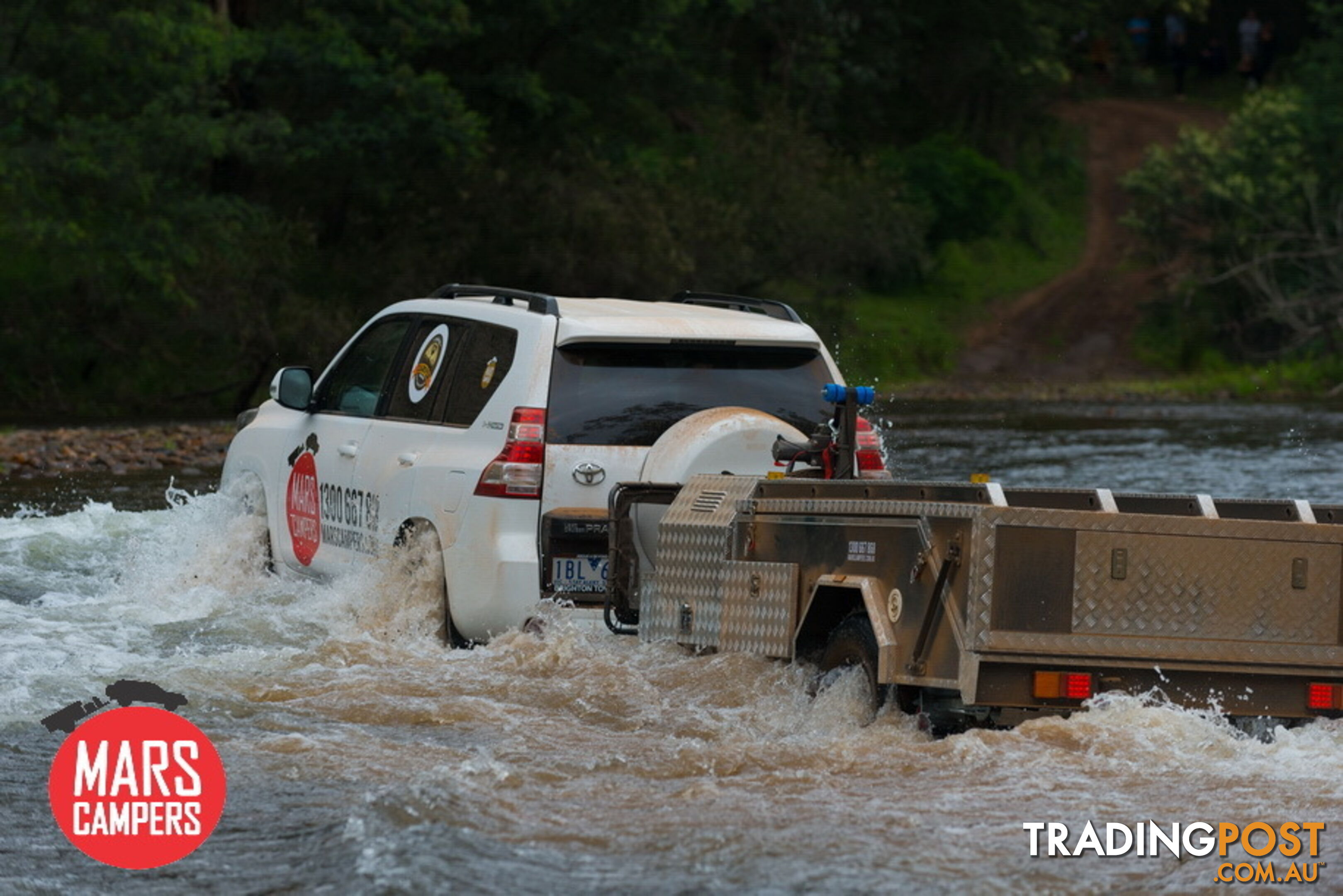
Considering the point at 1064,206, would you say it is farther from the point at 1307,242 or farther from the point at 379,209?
the point at 379,209

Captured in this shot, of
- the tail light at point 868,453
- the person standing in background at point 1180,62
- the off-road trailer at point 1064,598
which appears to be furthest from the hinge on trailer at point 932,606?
the person standing in background at point 1180,62

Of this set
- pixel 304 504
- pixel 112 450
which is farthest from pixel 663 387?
pixel 112 450

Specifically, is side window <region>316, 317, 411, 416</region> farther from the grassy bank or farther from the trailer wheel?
the grassy bank

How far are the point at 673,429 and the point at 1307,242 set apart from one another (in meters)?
37.7

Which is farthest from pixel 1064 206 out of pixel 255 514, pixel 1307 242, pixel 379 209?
pixel 255 514

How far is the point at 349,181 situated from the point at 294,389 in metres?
25.2

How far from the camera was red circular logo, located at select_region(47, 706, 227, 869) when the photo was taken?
600 cm

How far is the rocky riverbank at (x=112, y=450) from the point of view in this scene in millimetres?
20906

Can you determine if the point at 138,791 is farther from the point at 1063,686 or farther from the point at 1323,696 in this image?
the point at 1323,696

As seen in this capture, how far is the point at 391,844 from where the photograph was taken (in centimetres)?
596

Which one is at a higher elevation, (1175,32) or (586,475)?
(1175,32)

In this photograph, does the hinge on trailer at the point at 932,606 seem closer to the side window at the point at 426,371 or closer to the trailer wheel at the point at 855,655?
the trailer wheel at the point at 855,655

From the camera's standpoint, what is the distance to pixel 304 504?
10.6 meters

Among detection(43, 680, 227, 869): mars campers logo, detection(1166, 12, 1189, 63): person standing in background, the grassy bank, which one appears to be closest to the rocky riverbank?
detection(43, 680, 227, 869): mars campers logo
